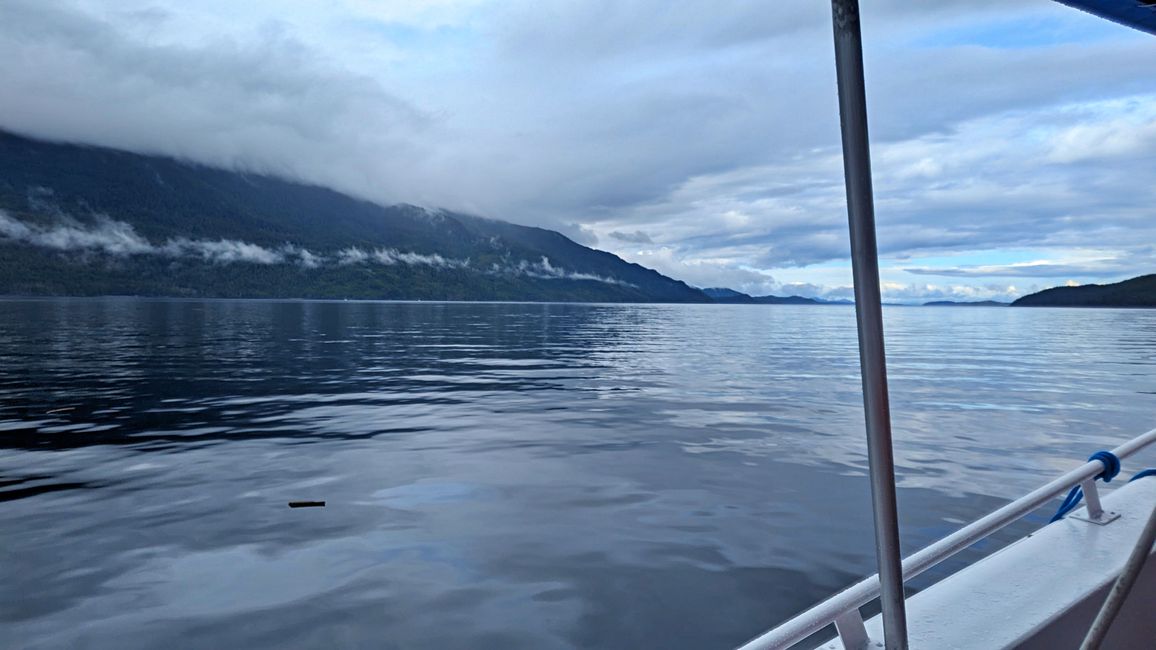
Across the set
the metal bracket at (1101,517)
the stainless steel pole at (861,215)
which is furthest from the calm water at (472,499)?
the stainless steel pole at (861,215)

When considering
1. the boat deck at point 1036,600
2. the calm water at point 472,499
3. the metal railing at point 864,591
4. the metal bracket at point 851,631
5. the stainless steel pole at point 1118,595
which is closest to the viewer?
the stainless steel pole at point 1118,595

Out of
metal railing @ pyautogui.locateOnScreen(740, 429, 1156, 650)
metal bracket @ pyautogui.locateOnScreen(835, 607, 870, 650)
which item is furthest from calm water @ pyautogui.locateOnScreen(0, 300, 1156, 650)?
metal bracket @ pyautogui.locateOnScreen(835, 607, 870, 650)

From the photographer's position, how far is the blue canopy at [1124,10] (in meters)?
2.14

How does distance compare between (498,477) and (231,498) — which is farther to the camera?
(498,477)

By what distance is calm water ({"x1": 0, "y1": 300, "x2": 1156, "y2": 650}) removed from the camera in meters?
6.08

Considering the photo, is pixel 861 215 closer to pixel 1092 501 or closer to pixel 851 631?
pixel 851 631

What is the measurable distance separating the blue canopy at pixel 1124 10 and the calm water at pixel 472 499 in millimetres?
4950

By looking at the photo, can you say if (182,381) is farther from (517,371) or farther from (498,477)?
(498,477)

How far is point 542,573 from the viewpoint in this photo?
700 centimetres

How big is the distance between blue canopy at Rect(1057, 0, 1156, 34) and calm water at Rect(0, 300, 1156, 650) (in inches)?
195

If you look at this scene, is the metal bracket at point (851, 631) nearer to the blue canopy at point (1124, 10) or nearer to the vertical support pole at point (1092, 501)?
the blue canopy at point (1124, 10)

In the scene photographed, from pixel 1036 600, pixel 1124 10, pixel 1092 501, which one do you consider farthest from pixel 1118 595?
pixel 1092 501

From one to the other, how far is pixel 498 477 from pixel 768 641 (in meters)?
9.08

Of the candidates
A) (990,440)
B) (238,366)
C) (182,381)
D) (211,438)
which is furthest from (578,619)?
(238,366)
